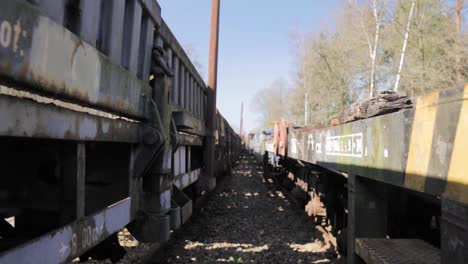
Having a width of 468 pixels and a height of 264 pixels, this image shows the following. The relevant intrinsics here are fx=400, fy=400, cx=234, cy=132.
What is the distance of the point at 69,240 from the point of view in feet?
6.32

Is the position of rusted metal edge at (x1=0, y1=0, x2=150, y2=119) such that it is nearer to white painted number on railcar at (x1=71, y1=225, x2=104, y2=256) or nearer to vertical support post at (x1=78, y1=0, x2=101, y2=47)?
vertical support post at (x1=78, y1=0, x2=101, y2=47)

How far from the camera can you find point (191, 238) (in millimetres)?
6234

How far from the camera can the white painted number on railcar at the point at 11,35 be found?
1.32 meters

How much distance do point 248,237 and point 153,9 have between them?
428cm

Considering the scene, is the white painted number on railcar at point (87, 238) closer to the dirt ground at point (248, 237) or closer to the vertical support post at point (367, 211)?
the vertical support post at point (367, 211)

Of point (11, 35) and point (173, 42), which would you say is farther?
point (173, 42)

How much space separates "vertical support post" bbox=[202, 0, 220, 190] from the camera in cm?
730

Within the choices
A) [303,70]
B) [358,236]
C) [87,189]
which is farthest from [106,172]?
[303,70]

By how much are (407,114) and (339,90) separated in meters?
30.1

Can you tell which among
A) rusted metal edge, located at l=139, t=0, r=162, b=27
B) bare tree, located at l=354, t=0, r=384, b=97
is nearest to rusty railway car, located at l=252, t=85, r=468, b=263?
rusted metal edge, located at l=139, t=0, r=162, b=27

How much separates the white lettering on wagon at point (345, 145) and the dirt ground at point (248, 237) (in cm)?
172

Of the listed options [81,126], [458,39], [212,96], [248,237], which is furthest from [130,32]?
[458,39]

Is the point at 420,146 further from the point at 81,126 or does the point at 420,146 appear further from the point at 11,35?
the point at 11,35

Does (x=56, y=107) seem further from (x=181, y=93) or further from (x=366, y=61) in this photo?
(x=366, y=61)
